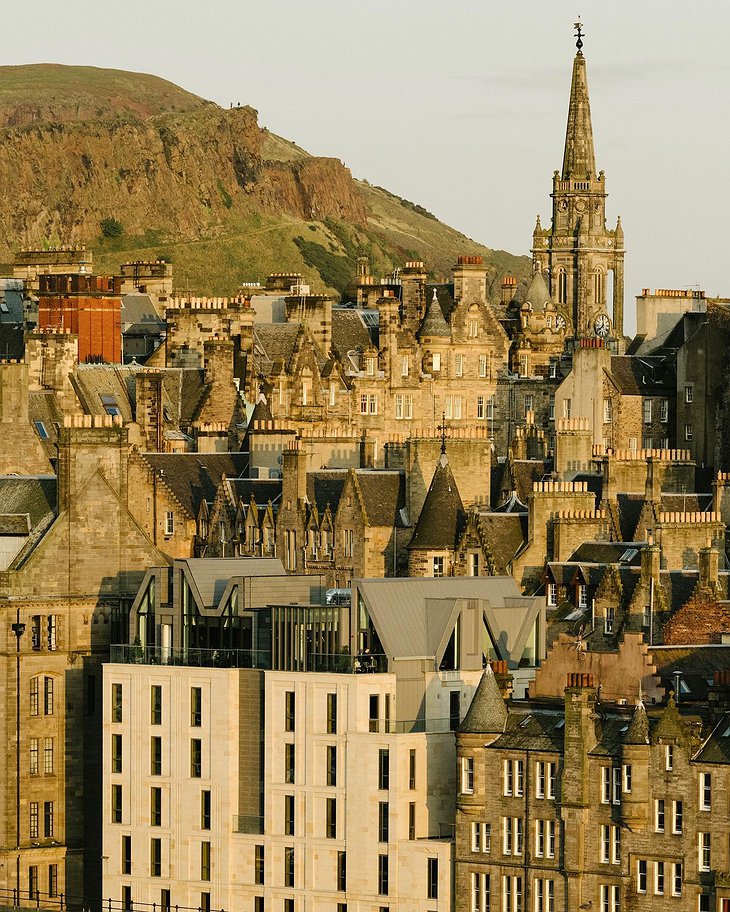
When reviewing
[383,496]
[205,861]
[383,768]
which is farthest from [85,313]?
[383,768]

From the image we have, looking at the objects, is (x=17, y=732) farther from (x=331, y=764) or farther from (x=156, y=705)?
(x=331, y=764)

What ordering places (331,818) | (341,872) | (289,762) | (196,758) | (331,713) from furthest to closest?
1. (196,758)
2. (289,762)
3. (331,713)
4. (331,818)
5. (341,872)

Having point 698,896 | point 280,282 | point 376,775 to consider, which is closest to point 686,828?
point 698,896

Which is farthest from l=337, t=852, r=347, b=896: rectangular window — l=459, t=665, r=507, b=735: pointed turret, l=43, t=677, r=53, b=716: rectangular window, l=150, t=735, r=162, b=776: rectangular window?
l=43, t=677, r=53, b=716: rectangular window

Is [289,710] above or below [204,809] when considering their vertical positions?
above

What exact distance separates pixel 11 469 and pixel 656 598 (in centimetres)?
3203

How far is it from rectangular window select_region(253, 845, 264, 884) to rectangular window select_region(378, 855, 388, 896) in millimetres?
4830

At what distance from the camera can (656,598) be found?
112 m

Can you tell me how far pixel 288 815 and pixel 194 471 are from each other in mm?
34453

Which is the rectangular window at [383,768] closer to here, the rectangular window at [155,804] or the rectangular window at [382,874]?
the rectangular window at [382,874]

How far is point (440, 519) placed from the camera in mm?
122312

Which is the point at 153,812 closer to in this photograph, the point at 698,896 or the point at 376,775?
the point at 376,775

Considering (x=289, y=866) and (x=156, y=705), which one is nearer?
(x=289, y=866)

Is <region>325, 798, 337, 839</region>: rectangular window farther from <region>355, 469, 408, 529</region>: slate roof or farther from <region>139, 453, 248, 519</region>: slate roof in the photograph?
<region>139, 453, 248, 519</region>: slate roof
